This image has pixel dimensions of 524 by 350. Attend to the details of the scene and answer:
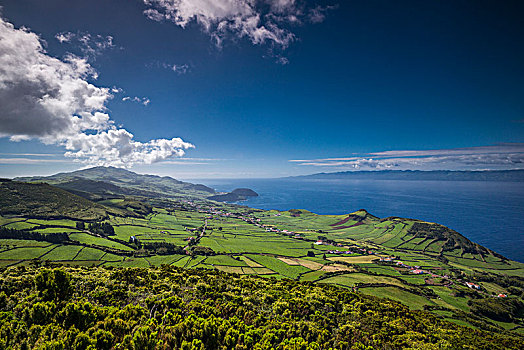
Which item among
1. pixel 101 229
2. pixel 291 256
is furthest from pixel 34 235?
pixel 291 256

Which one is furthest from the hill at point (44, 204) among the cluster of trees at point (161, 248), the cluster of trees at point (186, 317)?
the cluster of trees at point (186, 317)

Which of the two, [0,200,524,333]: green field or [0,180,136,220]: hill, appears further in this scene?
[0,180,136,220]: hill

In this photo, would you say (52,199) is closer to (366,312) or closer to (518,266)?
(366,312)

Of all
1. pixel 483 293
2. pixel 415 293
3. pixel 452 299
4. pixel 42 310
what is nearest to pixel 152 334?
pixel 42 310

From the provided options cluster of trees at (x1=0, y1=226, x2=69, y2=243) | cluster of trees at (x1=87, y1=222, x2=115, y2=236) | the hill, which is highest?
the hill

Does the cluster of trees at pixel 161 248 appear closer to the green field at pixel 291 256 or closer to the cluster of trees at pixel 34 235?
the green field at pixel 291 256

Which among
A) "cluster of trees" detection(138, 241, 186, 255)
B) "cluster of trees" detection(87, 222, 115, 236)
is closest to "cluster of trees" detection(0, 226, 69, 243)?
"cluster of trees" detection(87, 222, 115, 236)

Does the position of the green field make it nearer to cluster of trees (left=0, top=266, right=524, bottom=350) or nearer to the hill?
the hill
